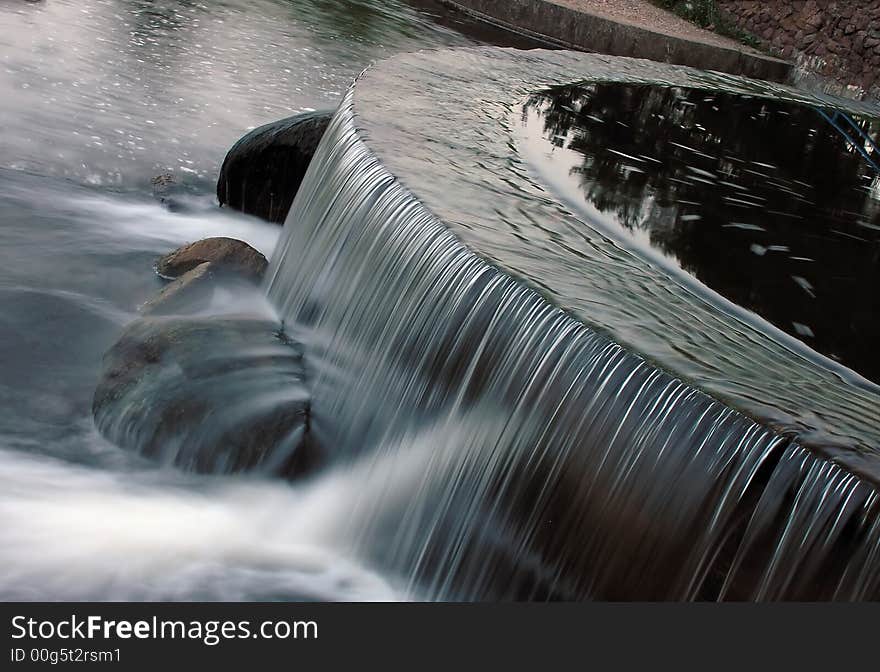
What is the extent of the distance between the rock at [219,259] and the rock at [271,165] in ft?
3.26

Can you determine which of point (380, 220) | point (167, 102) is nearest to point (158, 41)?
point (167, 102)

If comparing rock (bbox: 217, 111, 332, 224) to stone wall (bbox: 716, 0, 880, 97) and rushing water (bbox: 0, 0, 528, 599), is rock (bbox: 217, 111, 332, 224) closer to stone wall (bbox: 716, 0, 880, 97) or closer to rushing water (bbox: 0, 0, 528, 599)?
rushing water (bbox: 0, 0, 528, 599)

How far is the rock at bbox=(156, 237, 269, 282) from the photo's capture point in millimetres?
4988

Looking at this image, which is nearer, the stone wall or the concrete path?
the concrete path

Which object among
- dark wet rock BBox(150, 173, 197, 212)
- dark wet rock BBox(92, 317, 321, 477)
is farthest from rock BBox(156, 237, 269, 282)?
dark wet rock BBox(150, 173, 197, 212)

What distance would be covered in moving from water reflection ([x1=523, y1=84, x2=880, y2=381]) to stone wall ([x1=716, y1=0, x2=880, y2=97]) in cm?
944

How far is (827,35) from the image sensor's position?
50.5 feet

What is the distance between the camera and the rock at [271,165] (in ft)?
20.1

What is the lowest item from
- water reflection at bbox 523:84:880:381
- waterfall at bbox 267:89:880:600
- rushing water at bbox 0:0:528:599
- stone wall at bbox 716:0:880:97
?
rushing water at bbox 0:0:528:599

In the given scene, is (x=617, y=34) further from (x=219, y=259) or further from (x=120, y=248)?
(x=219, y=259)

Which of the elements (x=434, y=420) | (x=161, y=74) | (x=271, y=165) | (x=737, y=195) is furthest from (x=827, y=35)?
(x=434, y=420)

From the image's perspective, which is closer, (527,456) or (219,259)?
(527,456)

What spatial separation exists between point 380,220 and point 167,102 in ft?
15.0

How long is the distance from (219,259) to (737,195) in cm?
228
